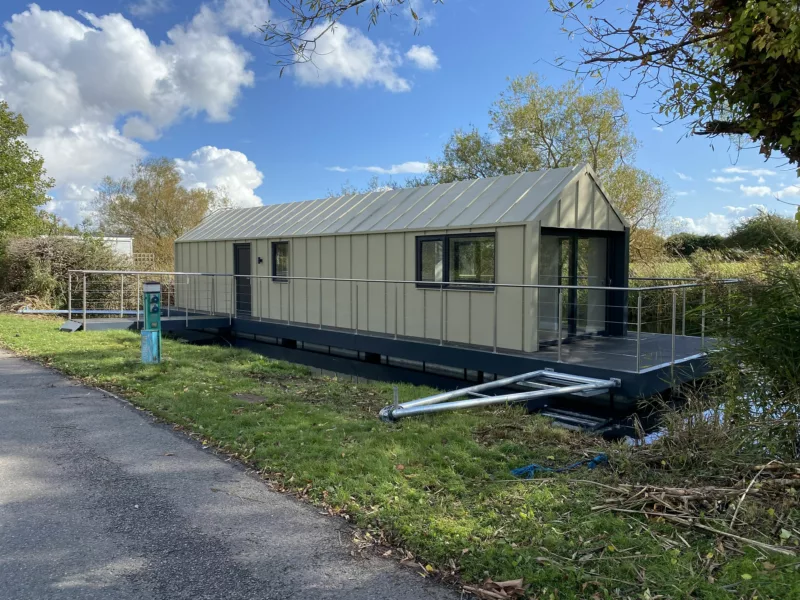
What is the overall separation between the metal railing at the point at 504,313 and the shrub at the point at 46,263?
596 cm

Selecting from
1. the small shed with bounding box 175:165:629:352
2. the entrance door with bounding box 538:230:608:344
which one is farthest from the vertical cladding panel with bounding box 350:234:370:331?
the entrance door with bounding box 538:230:608:344

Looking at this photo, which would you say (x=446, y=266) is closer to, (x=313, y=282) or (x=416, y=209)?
(x=416, y=209)

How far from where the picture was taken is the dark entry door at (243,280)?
15.3 m

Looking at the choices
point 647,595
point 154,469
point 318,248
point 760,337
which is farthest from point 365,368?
point 647,595

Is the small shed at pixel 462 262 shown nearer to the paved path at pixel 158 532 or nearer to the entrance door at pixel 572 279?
the entrance door at pixel 572 279

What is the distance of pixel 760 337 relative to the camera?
16.2ft

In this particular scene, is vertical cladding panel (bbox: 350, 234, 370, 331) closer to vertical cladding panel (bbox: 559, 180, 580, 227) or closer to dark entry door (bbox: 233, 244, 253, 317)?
vertical cladding panel (bbox: 559, 180, 580, 227)

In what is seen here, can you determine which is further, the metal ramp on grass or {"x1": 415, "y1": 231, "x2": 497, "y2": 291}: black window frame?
{"x1": 415, "y1": 231, "x2": 497, "y2": 291}: black window frame

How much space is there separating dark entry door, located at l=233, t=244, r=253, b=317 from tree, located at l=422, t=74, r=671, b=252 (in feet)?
42.9

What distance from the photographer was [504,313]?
962 cm

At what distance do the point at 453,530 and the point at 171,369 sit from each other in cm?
660

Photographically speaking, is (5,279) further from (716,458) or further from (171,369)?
(716,458)

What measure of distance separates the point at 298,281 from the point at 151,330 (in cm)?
445

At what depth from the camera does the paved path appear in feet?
10.4
